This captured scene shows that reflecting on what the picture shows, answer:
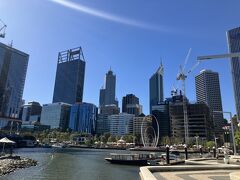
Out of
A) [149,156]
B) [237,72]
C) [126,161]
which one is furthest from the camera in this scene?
[237,72]

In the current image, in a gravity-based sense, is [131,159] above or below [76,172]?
above

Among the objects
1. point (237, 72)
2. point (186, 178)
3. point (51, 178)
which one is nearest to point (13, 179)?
point (51, 178)

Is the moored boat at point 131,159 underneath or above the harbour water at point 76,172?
above

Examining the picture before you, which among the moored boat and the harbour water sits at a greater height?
the moored boat

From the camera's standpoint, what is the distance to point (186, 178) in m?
23.8

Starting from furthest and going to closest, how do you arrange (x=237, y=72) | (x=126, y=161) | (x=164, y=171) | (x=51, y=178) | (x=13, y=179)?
(x=237, y=72)
(x=126, y=161)
(x=51, y=178)
(x=13, y=179)
(x=164, y=171)

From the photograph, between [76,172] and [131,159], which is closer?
[76,172]

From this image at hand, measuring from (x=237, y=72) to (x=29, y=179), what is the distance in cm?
17733

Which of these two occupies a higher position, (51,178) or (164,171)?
(164,171)

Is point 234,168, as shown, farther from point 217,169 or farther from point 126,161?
point 126,161

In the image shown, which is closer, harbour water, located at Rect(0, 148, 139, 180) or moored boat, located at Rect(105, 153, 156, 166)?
harbour water, located at Rect(0, 148, 139, 180)

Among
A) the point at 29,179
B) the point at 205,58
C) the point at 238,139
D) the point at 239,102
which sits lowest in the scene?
the point at 29,179

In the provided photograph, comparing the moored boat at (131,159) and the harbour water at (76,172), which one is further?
the moored boat at (131,159)

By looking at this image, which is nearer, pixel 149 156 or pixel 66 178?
pixel 66 178
